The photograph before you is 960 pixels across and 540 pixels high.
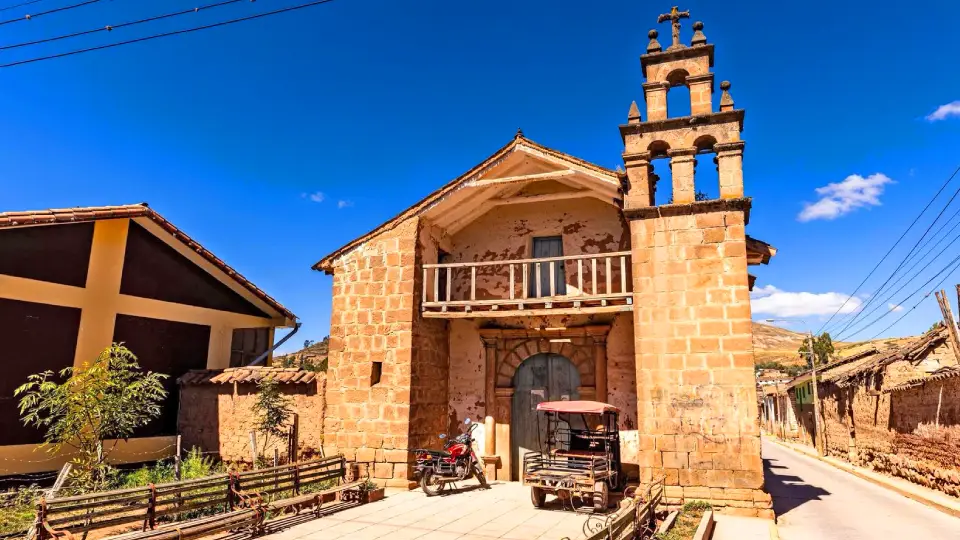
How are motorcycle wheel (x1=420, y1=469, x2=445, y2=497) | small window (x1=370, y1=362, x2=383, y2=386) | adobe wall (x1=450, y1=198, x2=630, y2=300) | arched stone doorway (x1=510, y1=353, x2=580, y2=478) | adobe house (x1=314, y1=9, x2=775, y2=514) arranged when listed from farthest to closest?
adobe wall (x1=450, y1=198, x2=630, y2=300) → arched stone doorway (x1=510, y1=353, x2=580, y2=478) → small window (x1=370, y1=362, x2=383, y2=386) → motorcycle wheel (x1=420, y1=469, x2=445, y2=497) → adobe house (x1=314, y1=9, x2=775, y2=514)

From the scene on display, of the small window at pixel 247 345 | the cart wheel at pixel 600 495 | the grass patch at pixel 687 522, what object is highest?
the small window at pixel 247 345

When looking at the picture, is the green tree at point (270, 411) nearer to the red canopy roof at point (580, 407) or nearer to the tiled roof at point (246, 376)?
the tiled roof at point (246, 376)

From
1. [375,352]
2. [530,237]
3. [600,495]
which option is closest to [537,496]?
[600,495]

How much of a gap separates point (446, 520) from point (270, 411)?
572 centimetres

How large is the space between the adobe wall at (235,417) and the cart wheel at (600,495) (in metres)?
6.70

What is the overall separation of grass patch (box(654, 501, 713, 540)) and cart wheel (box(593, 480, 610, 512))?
48.6 inches

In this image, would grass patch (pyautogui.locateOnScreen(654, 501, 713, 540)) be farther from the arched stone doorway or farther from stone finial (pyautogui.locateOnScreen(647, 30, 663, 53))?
stone finial (pyautogui.locateOnScreen(647, 30, 663, 53))

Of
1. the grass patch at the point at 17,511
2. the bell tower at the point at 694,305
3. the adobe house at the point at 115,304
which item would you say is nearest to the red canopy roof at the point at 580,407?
the bell tower at the point at 694,305

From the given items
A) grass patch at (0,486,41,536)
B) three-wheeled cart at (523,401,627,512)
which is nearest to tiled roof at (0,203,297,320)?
grass patch at (0,486,41,536)

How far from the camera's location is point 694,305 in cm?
1114

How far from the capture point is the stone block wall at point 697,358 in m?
10.4

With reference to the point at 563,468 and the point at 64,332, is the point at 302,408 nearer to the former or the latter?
the point at 64,332

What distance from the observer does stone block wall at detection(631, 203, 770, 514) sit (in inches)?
411

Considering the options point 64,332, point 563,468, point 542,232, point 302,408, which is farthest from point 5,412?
point 542,232
